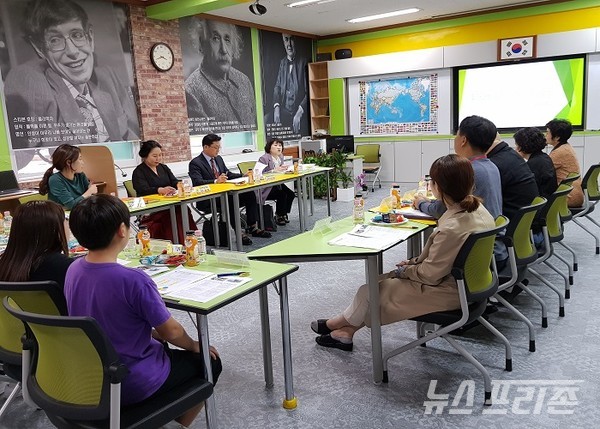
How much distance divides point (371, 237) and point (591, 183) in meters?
3.09

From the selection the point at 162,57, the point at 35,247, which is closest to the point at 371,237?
the point at 35,247

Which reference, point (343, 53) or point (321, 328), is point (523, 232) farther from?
point (343, 53)

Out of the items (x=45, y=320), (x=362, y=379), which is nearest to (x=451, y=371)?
(x=362, y=379)

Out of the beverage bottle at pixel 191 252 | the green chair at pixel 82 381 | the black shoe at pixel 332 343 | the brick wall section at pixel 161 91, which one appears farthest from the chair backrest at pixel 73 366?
the brick wall section at pixel 161 91

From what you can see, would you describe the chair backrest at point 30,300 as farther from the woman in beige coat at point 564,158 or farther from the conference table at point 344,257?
the woman in beige coat at point 564,158

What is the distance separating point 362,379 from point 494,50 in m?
7.46

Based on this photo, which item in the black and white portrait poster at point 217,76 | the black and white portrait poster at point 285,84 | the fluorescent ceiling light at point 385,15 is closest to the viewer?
the black and white portrait poster at point 217,76

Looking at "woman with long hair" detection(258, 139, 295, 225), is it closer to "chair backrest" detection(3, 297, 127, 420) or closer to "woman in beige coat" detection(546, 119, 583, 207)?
"woman in beige coat" detection(546, 119, 583, 207)

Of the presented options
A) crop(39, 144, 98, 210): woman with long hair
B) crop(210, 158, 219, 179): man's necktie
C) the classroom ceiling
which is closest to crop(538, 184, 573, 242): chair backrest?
crop(39, 144, 98, 210): woman with long hair

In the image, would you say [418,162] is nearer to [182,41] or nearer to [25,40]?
[182,41]

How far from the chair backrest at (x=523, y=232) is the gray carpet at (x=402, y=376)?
19.5 inches

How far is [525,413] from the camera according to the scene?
2254 mm

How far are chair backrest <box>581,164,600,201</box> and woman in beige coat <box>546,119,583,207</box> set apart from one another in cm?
7

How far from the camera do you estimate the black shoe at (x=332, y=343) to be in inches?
117
